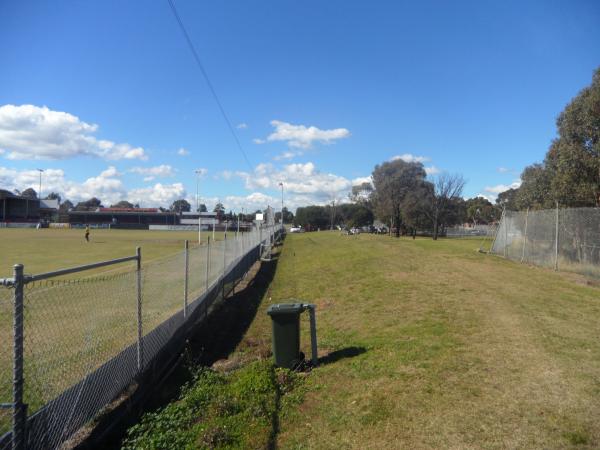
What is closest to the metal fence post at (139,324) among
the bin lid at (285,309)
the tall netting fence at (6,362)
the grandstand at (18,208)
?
the tall netting fence at (6,362)

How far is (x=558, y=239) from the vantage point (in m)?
14.7

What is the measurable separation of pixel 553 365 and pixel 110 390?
5.33 metres

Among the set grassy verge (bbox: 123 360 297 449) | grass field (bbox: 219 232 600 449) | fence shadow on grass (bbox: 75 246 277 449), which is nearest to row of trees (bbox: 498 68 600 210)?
grass field (bbox: 219 232 600 449)

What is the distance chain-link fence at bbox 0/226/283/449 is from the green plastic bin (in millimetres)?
1773

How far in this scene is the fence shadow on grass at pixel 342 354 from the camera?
6.74 meters

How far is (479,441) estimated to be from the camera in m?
3.96

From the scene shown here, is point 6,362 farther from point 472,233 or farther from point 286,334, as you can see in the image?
point 472,233

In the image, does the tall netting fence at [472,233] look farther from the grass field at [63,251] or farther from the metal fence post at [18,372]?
the metal fence post at [18,372]

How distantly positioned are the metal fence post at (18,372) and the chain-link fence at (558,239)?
1353 centimetres

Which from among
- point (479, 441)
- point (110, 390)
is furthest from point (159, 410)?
point (479, 441)

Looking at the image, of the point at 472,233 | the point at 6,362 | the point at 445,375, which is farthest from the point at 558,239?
the point at 472,233

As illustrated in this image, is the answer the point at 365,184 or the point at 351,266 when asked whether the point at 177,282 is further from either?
the point at 365,184

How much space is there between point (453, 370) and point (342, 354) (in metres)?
1.85

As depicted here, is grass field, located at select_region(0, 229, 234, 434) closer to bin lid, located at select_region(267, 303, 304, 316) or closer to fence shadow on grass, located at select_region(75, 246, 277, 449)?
fence shadow on grass, located at select_region(75, 246, 277, 449)
